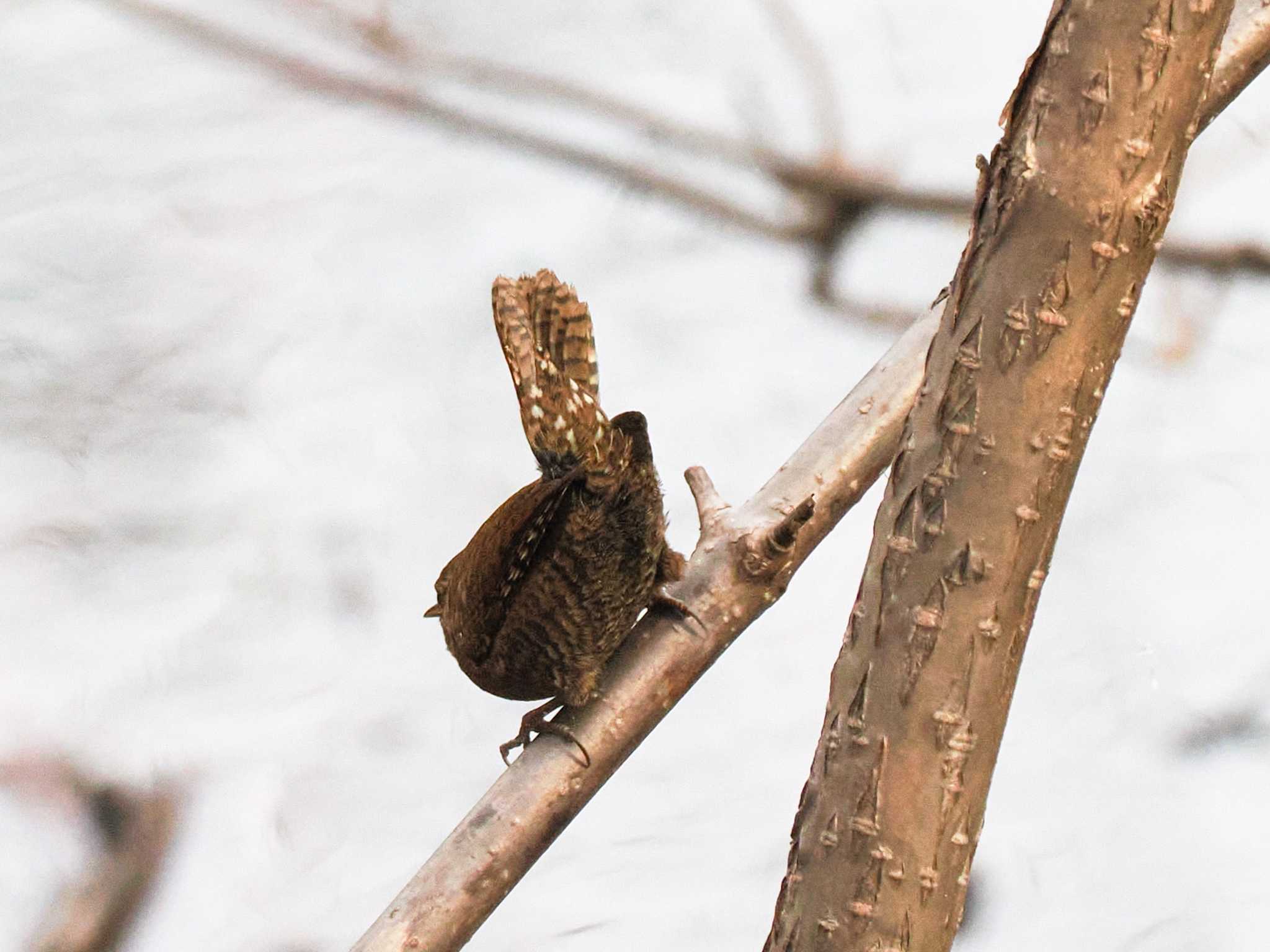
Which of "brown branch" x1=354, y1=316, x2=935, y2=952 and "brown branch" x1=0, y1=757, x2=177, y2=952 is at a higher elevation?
"brown branch" x1=354, y1=316, x2=935, y2=952

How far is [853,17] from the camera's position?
5.66 ft

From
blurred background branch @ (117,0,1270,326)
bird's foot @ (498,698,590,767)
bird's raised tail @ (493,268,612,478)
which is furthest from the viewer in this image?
blurred background branch @ (117,0,1270,326)

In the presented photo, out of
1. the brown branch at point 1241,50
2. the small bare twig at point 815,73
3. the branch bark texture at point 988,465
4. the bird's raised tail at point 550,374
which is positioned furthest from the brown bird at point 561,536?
the small bare twig at point 815,73

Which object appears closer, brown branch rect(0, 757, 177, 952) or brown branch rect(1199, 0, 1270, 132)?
brown branch rect(1199, 0, 1270, 132)

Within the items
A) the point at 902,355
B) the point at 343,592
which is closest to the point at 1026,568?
the point at 902,355

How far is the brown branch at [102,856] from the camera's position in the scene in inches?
57.5

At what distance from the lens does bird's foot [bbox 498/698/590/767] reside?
100 centimetres

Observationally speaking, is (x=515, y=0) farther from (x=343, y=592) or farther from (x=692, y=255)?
(x=343, y=592)

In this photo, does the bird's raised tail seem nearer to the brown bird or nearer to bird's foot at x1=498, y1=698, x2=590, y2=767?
the brown bird

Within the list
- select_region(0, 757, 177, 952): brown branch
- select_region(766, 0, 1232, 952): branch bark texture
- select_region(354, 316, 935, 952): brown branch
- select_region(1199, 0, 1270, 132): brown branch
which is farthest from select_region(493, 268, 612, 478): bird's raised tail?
select_region(0, 757, 177, 952): brown branch

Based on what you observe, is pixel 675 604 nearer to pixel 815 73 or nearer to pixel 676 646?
pixel 676 646

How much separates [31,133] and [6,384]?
30cm

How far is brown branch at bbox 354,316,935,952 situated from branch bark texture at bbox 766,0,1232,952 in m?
0.29

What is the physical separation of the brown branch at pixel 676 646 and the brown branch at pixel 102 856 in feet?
2.31
